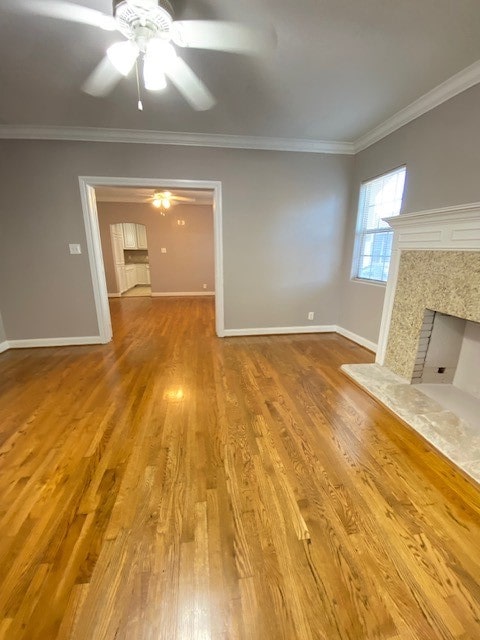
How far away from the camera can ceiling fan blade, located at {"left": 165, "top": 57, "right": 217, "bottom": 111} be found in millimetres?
1987

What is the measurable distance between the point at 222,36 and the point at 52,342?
3.75m

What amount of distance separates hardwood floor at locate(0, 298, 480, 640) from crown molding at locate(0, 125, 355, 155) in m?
2.85

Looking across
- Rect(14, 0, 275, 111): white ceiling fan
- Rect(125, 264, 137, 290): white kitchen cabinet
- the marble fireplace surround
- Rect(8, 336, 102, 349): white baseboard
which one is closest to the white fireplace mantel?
the marble fireplace surround

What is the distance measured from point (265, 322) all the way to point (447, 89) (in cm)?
301

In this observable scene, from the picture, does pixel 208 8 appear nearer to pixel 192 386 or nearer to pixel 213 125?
pixel 213 125

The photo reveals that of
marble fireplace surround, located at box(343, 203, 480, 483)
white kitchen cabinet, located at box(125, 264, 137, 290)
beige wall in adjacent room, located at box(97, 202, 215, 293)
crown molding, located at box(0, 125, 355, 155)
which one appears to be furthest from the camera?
white kitchen cabinet, located at box(125, 264, 137, 290)

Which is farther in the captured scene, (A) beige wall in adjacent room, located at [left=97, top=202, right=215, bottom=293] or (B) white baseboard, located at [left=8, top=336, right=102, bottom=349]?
(A) beige wall in adjacent room, located at [left=97, top=202, right=215, bottom=293]

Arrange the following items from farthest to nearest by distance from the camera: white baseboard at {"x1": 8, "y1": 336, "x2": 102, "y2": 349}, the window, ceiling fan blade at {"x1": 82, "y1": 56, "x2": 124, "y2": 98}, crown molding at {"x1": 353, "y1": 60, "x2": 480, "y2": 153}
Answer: white baseboard at {"x1": 8, "y1": 336, "x2": 102, "y2": 349} → the window → crown molding at {"x1": 353, "y1": 60, "x2": 480, "y2": 153} → ceiling fan blade at {"x1": 82, "y1": 56, "x2": 124, "y2": 98}

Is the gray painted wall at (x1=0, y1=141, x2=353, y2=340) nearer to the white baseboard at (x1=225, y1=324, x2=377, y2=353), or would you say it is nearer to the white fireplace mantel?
the white baseboard at (x1=225, y1=324, x2=377, y2=353)

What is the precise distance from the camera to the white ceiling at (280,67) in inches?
62.1

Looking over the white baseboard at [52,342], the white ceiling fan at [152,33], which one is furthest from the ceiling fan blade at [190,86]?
the white baseboard at [52,342]

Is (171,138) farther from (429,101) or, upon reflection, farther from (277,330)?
(277,330)

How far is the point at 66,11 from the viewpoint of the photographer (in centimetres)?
155

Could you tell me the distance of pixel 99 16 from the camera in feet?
5.13
